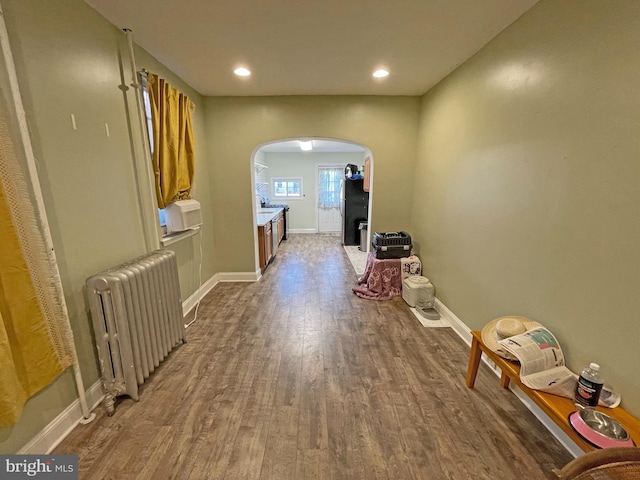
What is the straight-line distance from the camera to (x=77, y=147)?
5.09 feet

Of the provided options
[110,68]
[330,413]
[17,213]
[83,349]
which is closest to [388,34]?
[110,68]

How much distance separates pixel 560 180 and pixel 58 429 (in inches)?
123

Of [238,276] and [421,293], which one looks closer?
[421,293]

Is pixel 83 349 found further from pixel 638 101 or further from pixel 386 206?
pixel 386 206

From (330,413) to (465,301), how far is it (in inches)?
62.9

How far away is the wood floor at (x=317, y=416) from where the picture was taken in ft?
4.38

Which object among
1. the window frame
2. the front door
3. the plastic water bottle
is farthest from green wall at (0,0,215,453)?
the front door

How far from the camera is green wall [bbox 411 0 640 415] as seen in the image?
1.15m

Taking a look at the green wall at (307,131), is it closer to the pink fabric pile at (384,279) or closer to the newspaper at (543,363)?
the pink fabric pile at (384,279)

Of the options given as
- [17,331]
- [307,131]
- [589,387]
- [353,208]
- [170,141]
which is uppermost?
[307,131]

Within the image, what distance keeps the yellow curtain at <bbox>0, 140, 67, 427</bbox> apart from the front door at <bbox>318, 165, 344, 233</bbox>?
6723mm

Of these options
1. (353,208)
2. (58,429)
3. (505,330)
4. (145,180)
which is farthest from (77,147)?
(353,208)

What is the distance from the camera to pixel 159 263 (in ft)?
6.35
